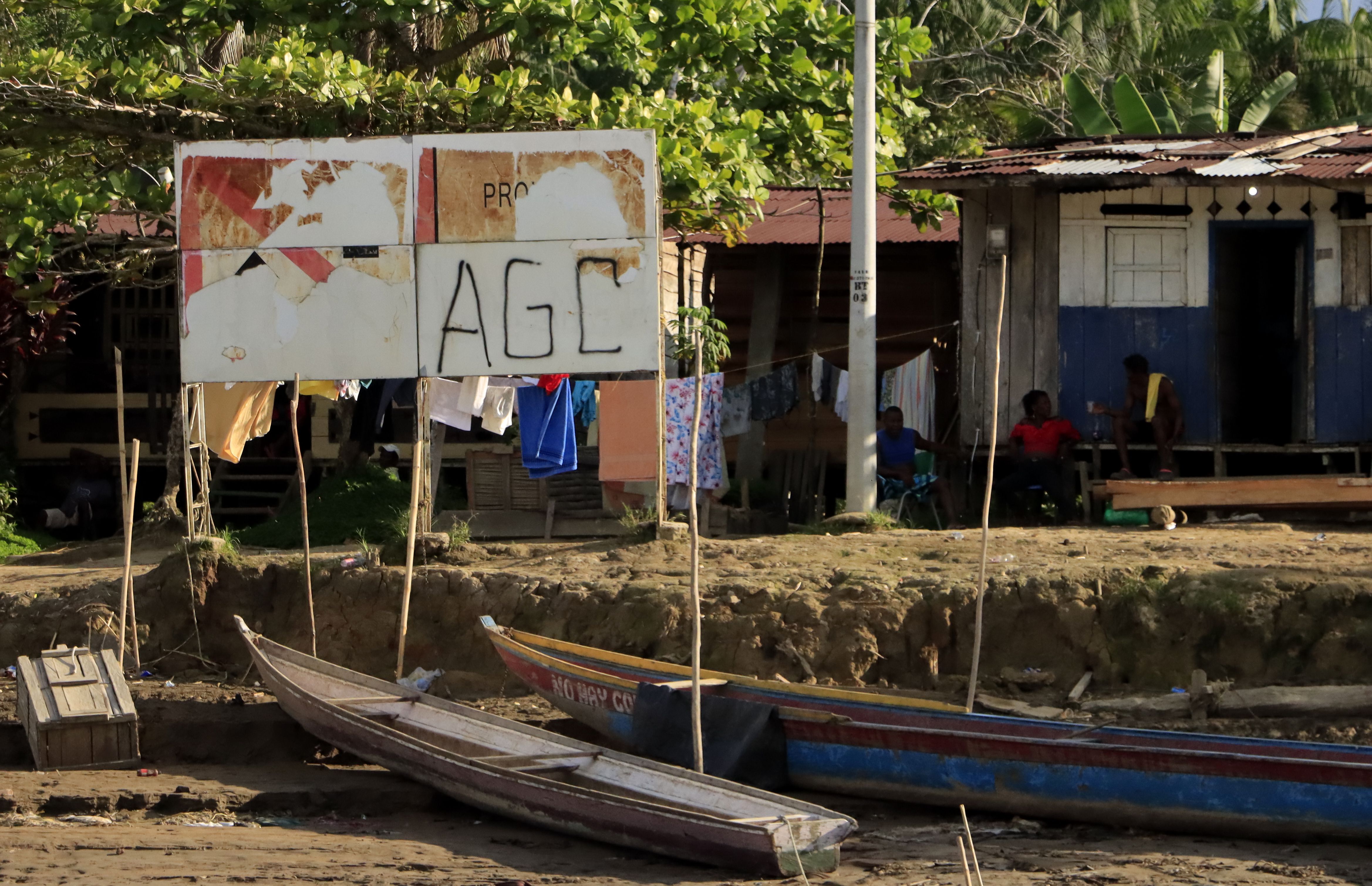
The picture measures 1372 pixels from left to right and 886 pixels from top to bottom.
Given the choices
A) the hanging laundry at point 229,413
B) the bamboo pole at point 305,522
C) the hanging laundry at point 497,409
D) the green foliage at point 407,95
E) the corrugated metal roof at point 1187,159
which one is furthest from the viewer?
the hanging laundry at point 497,409

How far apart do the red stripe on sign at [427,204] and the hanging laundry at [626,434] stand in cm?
205

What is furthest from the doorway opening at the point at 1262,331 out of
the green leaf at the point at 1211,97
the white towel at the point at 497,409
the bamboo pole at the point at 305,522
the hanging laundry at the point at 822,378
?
the bamboo pole at the point at 305,522

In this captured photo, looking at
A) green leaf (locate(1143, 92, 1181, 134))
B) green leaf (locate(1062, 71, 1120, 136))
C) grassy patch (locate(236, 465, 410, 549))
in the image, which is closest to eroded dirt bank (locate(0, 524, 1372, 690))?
grassy patch (locate(236, 465, 410, 549))

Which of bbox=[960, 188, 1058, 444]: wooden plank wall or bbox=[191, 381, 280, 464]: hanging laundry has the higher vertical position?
bbox=[960, 188, 1058, 444]: wooden plank wall

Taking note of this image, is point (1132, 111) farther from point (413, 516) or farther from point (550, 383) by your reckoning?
point (413, 516)

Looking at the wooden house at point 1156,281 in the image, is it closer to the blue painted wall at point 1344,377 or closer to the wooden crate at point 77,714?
the blue painted wall at point 1344,377

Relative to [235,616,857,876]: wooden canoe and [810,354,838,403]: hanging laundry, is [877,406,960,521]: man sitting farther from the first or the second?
[235,616,857,876]: wooden canoe

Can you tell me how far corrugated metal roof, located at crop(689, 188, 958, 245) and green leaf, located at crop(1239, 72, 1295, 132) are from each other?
5658 mm

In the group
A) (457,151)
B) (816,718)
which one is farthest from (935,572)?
(457,151)

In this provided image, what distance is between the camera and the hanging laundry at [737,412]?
43.4 ft

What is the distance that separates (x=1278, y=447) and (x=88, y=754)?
8.97 meters

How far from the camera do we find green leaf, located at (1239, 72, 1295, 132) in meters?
19.1

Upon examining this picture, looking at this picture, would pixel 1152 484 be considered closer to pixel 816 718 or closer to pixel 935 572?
pixel 935 572

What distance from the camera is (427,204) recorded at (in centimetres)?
1035
